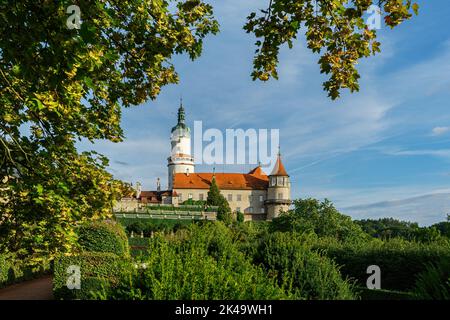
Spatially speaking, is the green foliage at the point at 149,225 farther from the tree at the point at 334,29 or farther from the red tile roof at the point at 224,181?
the tree at the point at 334,29

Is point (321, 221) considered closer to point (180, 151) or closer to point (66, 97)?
point (66, 97)

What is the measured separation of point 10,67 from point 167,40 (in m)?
4.04

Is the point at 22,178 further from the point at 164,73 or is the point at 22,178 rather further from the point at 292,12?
the point at 292,12

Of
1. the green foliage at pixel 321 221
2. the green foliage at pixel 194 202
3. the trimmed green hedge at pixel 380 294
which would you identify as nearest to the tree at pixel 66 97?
the trimmed green hedge at pixel 380 294

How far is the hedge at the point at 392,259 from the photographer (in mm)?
17156

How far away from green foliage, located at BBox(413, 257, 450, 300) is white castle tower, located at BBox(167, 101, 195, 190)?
87.5 m

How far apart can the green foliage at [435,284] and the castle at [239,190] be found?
249 ft

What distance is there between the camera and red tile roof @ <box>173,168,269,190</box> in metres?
87.8

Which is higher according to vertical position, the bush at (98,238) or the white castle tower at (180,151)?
the white castle tower at (180,151)

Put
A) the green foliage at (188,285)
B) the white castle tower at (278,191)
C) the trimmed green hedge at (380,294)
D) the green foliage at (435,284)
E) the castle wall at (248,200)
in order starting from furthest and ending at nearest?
the castle wall at (248,200)
the white castle tower at (278,191)
the trimmed green hedge at (380,294)
the green foliage at (435,284)
the green foliage at (188,285)

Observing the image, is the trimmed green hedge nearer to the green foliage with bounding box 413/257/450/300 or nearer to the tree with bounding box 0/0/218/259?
the green foliage with bounding box 413/257/450/300

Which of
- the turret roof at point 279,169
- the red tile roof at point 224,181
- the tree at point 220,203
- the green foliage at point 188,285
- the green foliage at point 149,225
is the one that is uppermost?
the turret roof at point 279,169
